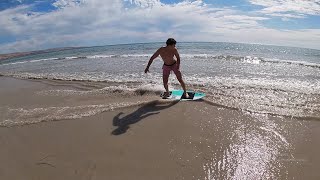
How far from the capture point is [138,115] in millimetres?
6367

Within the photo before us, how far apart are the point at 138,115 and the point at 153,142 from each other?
152 cm

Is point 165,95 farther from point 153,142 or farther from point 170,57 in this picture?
point 153,142

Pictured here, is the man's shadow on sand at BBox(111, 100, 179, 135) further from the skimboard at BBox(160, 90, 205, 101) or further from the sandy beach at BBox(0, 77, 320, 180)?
the skimboard at BBox(160, 90, 205, 101)

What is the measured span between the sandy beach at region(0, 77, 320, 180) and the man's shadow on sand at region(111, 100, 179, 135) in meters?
0.02

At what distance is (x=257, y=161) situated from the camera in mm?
4199

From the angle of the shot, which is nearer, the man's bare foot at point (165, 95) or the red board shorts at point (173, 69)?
the man's bare foot at point (165, 95)

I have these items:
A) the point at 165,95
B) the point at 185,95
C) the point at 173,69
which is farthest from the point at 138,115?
the point at 173,69

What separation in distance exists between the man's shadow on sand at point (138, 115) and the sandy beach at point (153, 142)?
0.07 feet

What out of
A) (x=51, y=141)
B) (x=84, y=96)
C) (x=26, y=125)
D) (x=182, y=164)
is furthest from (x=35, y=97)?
(x=182, y=164)

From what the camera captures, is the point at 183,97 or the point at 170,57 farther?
the point at 170,57

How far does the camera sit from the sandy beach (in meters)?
4.04

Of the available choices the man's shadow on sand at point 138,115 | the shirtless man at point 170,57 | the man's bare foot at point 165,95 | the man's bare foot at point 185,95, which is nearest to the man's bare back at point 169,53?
the shirtless man at point 170,57

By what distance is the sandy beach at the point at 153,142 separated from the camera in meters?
4.04

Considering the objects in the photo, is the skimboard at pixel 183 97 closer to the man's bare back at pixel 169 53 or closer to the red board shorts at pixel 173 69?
the red board shorts at pixel 173 69
